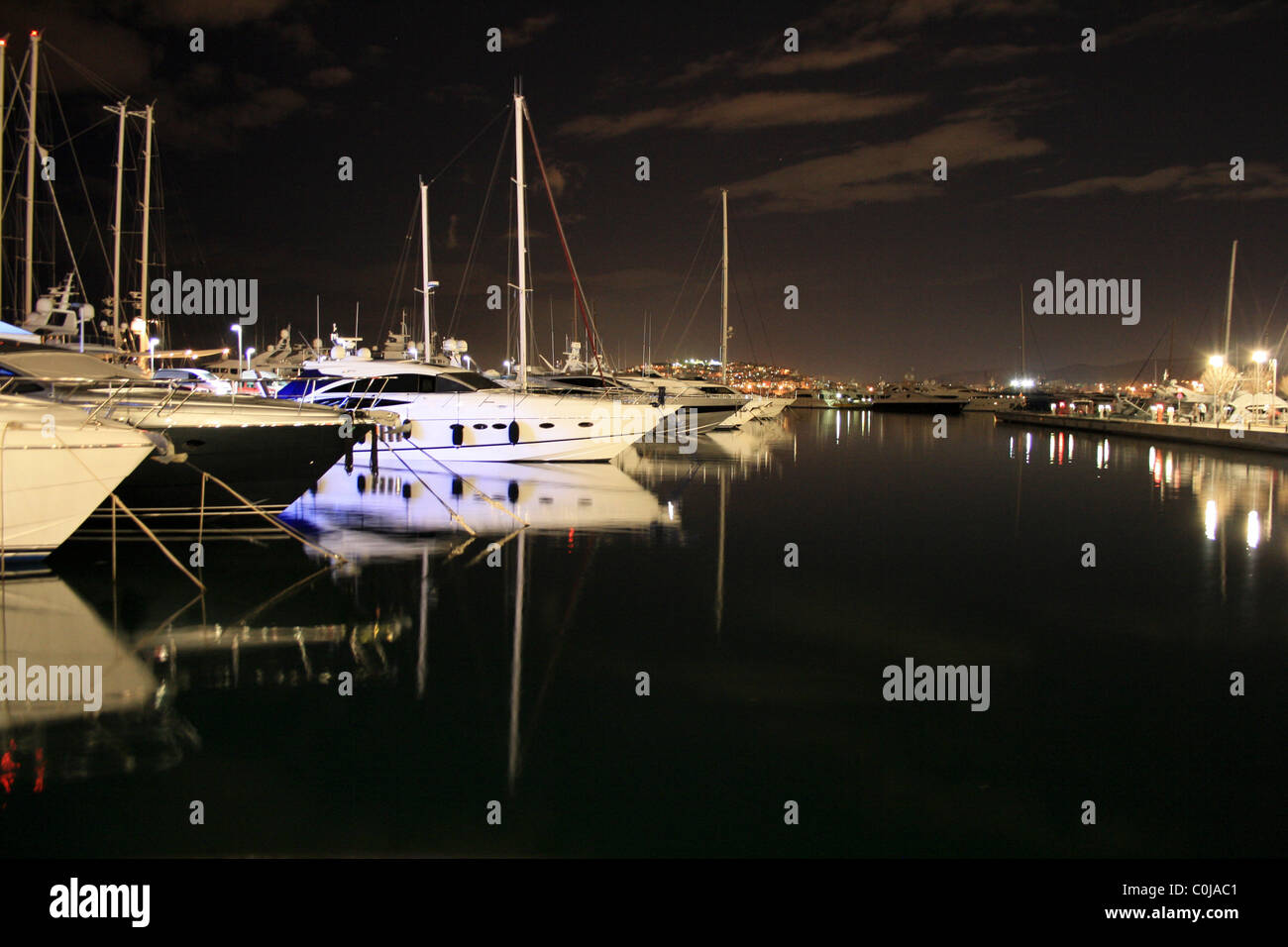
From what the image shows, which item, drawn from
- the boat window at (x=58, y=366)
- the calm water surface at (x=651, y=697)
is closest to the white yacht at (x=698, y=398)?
the boat window at (x=58, y=366)

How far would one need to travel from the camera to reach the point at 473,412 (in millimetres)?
22672

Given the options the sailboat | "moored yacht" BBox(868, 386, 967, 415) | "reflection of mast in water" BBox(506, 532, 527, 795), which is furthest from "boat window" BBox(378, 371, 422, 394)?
"moored yacht" BBox(868, 386, 967, 415)

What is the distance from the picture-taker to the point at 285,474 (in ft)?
44.4

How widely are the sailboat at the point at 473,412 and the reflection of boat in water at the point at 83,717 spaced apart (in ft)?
47.4

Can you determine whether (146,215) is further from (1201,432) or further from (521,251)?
(1201,432)

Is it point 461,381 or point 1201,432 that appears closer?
point 461,381

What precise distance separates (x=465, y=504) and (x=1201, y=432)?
3077cm

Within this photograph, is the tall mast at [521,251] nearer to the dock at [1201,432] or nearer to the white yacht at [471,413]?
the white yacht at [471,413]

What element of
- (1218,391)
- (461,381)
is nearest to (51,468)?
(461,381)

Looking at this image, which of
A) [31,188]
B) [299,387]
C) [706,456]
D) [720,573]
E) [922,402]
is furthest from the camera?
[922,402]

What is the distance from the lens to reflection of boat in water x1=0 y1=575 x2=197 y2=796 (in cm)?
523

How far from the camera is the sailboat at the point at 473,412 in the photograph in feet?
73.1
